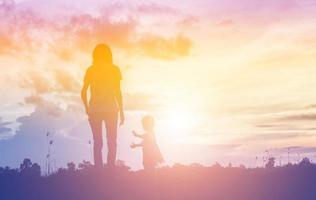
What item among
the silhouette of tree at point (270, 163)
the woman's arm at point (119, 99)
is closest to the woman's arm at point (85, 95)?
the woman's arm at point (119, 99)

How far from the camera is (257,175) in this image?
22375mm

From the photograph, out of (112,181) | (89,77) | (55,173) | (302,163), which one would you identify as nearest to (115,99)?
(89,77)

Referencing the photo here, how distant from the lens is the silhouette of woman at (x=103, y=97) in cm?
2072

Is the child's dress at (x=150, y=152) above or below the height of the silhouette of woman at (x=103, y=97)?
below

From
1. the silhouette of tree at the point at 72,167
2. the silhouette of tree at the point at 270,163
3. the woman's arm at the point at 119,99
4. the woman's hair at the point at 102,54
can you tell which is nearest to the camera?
the woman's hair at the point at 102,54

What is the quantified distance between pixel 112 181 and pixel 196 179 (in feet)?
9.85

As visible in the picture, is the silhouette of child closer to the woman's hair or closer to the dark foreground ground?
the dark foreground ground

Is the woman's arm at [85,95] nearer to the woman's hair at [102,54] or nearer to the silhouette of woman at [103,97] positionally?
the silhouette of woman at [103,97]

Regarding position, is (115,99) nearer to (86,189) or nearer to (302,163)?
(86,189)

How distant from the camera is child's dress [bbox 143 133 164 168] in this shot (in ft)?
78.9

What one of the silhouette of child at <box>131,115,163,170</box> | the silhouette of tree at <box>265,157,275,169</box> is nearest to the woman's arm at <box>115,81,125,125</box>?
the silhouette of child at <box>131,115,163,170</box>

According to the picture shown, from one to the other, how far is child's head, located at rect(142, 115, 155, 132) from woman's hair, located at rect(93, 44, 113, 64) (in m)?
4.30

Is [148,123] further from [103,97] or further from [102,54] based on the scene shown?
[102,54]

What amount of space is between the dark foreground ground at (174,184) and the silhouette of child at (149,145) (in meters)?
0.62
